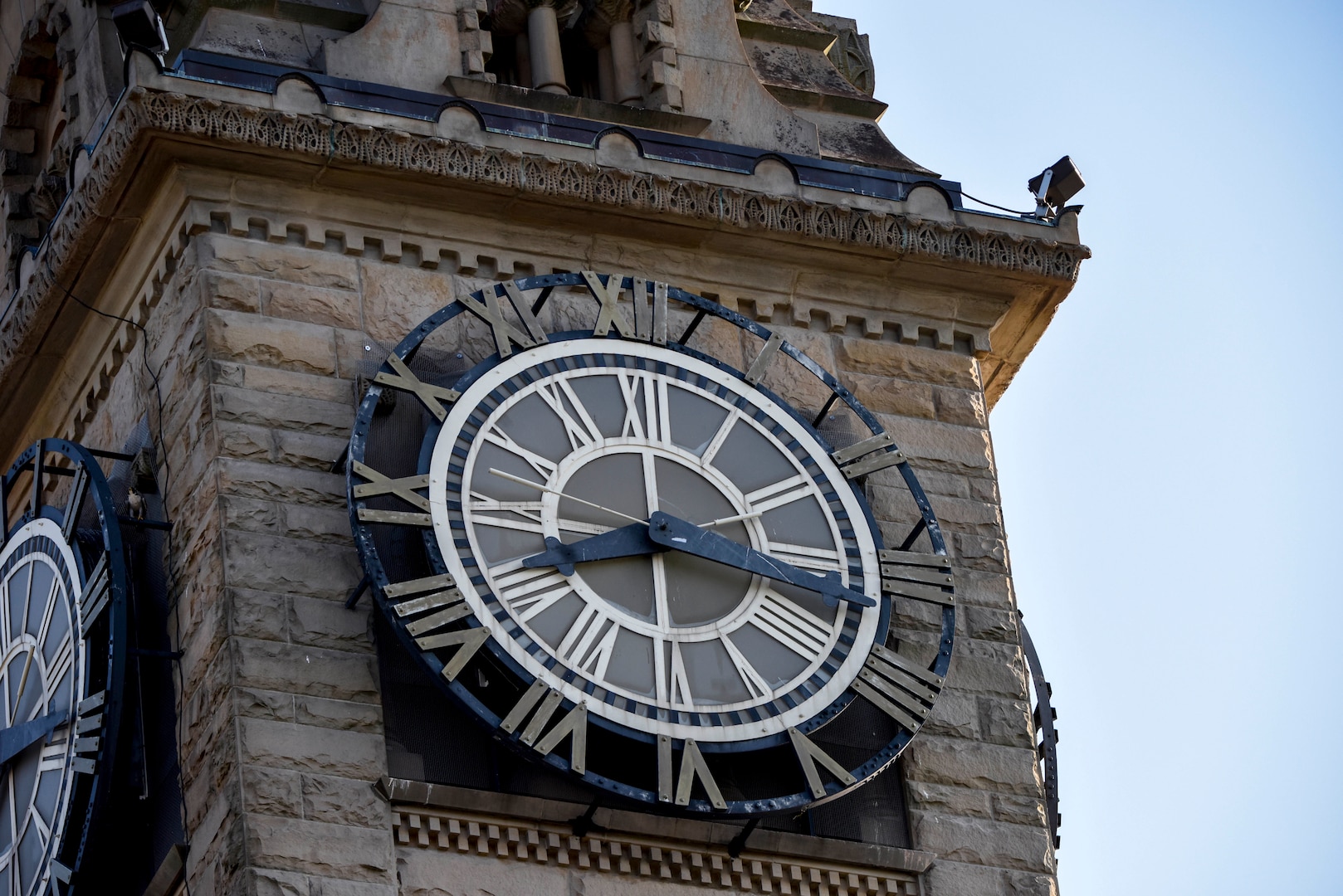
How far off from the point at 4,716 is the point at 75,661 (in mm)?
1099

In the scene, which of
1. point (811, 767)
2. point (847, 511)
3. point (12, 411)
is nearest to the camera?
point (811, 767)

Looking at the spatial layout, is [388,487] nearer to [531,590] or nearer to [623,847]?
[531,590]

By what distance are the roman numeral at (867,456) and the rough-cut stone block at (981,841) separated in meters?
1.86

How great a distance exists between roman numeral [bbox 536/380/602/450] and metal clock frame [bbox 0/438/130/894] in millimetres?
2231

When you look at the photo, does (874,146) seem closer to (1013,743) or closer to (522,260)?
(522,260)

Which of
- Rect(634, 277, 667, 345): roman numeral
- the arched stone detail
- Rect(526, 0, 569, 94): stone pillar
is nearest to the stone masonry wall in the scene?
Rect(634, 277, 667, 345): roman numeral

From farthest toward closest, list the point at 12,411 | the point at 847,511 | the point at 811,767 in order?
1. the point at 12,411
2. the point at 847,511
3. the point at 811,767

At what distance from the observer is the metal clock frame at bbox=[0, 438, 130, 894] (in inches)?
661

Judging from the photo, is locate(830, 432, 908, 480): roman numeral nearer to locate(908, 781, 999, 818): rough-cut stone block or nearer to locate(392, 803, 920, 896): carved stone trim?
locate(908, 781, 999, 818): rough-cut stone block

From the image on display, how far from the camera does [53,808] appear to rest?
56.3 feet

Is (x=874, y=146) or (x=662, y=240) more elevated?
(x=874, y=146)

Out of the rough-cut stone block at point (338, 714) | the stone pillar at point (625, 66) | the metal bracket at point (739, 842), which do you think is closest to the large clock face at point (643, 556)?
the metal bracket at point (739, 842)

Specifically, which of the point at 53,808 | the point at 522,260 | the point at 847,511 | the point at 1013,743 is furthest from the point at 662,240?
the point at 53,808

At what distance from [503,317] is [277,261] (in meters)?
1.22
